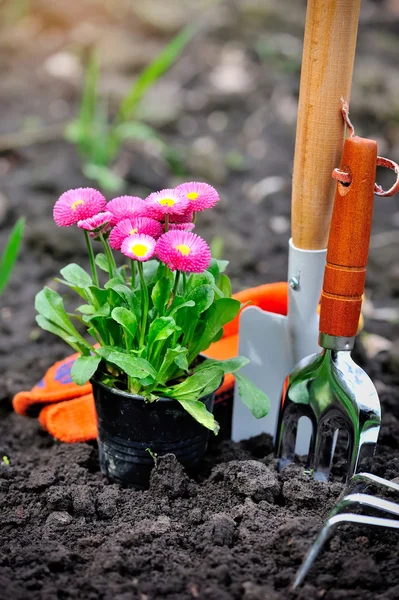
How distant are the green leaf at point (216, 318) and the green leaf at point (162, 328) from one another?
0.10 meters

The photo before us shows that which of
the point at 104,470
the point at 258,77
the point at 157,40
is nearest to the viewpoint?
the point at 104,470

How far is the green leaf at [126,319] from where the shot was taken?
52.5 inches

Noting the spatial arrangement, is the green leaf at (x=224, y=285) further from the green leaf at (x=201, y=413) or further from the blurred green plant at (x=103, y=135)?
the blurred green plant at (x=103, y=135)

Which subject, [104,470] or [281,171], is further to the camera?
[281,171]

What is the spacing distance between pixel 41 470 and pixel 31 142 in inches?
77.2

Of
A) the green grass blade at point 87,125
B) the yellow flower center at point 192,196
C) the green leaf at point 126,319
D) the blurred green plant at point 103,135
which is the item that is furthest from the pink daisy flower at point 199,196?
the green grass blade at point 87,125

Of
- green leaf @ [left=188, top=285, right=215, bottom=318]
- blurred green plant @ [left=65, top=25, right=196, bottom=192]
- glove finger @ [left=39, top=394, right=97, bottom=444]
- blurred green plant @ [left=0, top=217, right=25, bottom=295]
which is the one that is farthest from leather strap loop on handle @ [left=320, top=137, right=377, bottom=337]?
blurred green plant @ [left=65, top=25, right=196, bottom=192]

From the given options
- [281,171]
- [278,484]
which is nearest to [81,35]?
[281,171]

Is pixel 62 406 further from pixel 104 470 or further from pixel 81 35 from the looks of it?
pixel 81 35

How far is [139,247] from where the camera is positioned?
1283 mm

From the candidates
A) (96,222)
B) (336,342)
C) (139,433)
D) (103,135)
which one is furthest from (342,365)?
(103,135)

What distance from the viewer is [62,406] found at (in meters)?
Answer: 1.63

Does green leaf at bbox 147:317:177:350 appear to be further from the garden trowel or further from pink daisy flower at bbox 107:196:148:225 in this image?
the garden trowel

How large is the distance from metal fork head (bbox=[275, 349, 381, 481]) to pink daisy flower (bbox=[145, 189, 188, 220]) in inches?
15.3
